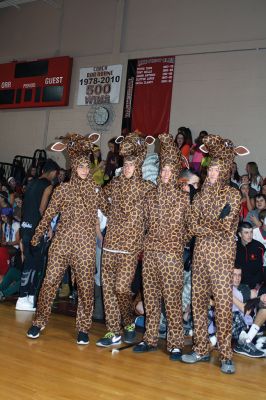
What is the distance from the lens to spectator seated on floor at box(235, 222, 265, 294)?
16.2 ft

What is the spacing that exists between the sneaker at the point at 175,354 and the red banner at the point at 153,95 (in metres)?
5.85

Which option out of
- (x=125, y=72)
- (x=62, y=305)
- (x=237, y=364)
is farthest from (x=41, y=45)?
(x=237, y=364)

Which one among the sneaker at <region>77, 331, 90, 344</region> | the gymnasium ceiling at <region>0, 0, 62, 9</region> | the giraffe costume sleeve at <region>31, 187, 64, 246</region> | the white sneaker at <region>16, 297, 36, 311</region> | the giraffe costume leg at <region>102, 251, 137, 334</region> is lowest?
the white sneaker at <region>16, 297, 36, 311</region>

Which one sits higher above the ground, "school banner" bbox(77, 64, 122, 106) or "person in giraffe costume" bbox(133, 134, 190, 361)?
"school banner" bbox(77, 64, 122, 106)

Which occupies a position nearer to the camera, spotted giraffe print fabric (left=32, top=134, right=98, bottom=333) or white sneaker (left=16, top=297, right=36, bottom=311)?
spotted giraffe print fabric (left=32, top=134, right=98, bottom=333)

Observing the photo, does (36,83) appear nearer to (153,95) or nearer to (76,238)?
(153,95)

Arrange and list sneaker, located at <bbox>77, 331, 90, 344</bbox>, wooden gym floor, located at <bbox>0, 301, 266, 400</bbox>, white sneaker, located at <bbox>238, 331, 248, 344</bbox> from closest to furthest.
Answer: wooden gym floor, located at <bbox>0, 301, 266, 400</bbox>
sneaker, located at <bbox>77, 331, 90, 344</bbox>
white sneaker, located at <bbox>238, 331, 248, 344</bbox>

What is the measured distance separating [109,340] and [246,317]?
145 cm

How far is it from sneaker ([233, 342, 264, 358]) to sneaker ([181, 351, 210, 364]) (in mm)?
566

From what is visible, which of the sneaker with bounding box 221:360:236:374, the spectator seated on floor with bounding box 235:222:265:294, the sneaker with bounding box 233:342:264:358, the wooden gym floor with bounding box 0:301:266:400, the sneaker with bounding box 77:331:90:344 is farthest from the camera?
the spectator seated on floor with bounding box 235:222:265:294

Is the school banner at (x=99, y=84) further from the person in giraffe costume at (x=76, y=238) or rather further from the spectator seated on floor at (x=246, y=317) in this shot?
the spectator seated on floor at (x=246, y=317)

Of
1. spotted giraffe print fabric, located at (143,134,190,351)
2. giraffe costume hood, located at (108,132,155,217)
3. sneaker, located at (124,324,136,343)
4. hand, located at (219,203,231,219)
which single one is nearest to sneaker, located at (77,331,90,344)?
sneaker, located at (124,324,136,343)

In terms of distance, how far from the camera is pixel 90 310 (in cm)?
422

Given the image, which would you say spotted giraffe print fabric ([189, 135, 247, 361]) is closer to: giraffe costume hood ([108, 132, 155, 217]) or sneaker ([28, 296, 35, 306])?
giraffe costume hood ([108, 132, 155, 217])
